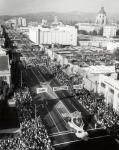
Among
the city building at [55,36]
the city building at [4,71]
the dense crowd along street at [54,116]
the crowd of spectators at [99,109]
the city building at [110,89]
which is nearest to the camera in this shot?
the dense crowd along street at [54,116]

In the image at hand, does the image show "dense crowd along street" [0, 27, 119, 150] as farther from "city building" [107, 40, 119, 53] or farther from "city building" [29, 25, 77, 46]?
"city building" [29, 25, 77, 46]

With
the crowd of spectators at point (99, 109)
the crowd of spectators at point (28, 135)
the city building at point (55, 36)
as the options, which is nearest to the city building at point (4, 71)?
the crowd of spectators at point (28, 135)

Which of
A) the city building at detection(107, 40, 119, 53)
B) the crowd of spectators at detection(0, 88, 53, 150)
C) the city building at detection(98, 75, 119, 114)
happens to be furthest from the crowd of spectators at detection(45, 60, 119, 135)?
the city building at detection(107, 40, 119, 53)

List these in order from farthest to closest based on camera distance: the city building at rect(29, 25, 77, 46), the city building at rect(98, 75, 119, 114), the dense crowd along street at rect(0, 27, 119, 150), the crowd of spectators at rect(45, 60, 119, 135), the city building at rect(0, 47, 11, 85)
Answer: the city building at rect(29, 25, 77, 46) → the city building at rect(0, 47, 11, 85) → the city building at rect(98, 75, 119, 114) → the crowd of spectators at rect(45, 60, 119, 135) → the dense crowd along street at rect(0, 27, 119, 150)

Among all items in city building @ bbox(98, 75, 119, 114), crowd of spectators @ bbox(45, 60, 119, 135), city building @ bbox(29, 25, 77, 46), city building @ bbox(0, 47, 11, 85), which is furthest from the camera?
city building @ bbox(29, 25, 77, 46)

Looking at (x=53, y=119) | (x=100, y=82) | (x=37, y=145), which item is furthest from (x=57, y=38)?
(x=37, y=145)

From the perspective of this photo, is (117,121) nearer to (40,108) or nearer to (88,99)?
(88,99)

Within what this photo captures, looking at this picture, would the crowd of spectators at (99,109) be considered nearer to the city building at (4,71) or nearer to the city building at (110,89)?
the city building at (110,89)

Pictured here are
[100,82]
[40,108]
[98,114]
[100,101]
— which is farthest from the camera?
[100,82]
